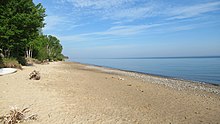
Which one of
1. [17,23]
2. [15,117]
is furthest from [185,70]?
[15,117]

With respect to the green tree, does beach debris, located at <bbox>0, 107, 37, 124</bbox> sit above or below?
below

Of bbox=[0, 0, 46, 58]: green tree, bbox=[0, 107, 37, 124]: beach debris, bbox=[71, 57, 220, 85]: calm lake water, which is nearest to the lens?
bbox=[0, 107, 37, 124]: beach debris

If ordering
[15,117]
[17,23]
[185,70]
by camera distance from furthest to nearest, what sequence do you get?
1. [185,70]
2. [17,23]
3. [15,117]

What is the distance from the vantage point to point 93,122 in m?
6.56

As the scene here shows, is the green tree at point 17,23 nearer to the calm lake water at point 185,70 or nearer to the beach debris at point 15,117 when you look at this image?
the beach debris at point 15,117

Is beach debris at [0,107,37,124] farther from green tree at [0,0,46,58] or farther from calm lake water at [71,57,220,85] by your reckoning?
calm lake water at [71,57,220,85]

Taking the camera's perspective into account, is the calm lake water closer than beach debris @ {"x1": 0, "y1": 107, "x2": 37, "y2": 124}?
No

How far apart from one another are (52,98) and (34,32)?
21.9 meters

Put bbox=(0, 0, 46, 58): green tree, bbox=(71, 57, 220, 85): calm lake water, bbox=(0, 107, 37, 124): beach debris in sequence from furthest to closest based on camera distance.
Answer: bbox=(71, 57, 220, 85): calm lake water → bbox=(0, 0, 46, 58): green tree → bbox=(0, 107, 37, 124): beach debris

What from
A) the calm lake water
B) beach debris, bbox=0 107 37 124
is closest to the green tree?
beach debris, bbox=0 107 37 124

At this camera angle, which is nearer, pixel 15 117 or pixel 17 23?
pixel 15 117

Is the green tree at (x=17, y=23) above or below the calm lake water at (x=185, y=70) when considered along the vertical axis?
above

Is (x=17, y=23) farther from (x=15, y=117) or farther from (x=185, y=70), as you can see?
(x=185, y=70)

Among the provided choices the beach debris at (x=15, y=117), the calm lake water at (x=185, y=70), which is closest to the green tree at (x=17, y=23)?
the beach debris at (x=15, y=117)
